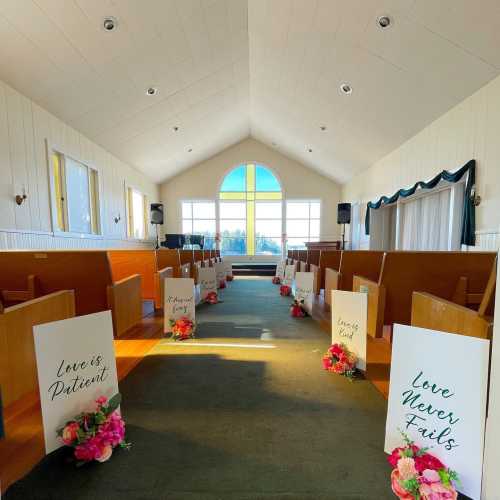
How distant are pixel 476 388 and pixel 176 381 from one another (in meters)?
1.03

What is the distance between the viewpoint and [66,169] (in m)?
4.71

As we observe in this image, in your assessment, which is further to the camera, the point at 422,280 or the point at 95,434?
the point at 422,280

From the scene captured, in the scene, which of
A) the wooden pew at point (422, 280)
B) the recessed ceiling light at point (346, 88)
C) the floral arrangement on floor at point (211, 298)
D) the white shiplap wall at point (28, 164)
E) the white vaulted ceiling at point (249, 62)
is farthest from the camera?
the recessed ceiling light at point (346, 88)

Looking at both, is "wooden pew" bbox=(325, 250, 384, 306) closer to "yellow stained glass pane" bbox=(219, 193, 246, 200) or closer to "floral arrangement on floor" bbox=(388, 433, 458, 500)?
"floral arrangement on floor" bbox=(388, 433, 458, 500)

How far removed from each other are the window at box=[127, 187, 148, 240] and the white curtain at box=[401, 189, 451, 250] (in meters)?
6.69

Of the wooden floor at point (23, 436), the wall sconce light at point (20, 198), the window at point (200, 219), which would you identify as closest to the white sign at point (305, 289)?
the wooden floor at point (23, 436)

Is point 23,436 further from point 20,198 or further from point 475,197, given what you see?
point 475,197

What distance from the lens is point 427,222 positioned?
5.09 m

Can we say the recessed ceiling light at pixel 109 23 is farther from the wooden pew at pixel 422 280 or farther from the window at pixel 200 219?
the window at pixel 200 219

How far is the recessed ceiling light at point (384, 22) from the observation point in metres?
3.11

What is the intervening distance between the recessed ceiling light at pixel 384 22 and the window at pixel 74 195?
485 centimetres

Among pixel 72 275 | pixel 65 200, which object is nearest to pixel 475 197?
pixel 72 275

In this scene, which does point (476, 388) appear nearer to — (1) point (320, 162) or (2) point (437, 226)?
(2) point (437, 226)

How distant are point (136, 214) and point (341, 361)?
26.1 feet
